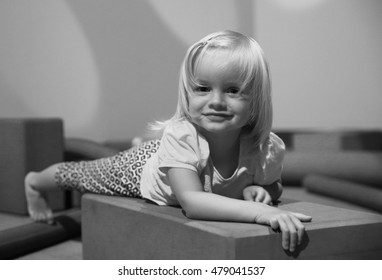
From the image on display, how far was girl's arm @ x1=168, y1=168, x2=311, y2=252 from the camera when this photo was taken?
0.94 meters

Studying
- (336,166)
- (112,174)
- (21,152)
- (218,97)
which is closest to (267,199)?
(218,97)

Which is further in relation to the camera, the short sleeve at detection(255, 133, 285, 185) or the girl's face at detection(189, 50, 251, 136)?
the short sleeve at detection(255, 133, 285, 185)

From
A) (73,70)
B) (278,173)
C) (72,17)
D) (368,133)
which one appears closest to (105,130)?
(73,70)

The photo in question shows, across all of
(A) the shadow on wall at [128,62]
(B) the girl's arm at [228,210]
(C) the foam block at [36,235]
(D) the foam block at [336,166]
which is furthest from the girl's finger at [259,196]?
(A) the shadow on wall at [128,62]

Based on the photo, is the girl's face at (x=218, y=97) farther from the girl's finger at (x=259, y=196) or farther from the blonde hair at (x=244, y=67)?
the girl's finger at (x=259, y=196)

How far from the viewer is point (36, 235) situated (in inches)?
65.0

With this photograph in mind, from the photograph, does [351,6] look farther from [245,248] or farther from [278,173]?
[245,248]

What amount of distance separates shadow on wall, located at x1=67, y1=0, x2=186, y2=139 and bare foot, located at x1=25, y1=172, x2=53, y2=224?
3.48ft

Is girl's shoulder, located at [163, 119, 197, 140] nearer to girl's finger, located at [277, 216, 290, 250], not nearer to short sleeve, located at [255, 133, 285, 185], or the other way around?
short sleeve, located at [255, 133, 285, 185]

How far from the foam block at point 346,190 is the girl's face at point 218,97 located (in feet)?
3.20

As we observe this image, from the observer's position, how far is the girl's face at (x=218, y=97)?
1.06 metres

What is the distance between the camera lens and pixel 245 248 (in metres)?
0.92

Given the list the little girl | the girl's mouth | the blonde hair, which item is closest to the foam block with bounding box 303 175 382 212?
the little girl

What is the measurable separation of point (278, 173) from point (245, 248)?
0.36 meters
